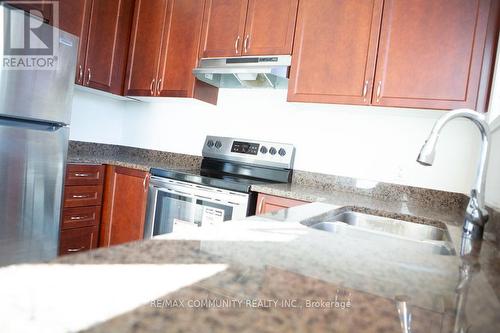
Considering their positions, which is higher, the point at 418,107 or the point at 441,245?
the point at 418,107

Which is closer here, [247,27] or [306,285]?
[306,285]

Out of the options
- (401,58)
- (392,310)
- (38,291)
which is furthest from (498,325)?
(401,58)

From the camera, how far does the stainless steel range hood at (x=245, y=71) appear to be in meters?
2.11

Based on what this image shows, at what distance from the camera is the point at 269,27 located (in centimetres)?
220

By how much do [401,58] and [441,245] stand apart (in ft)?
3.61

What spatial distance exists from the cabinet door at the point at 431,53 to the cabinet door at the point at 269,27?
0.58 metres

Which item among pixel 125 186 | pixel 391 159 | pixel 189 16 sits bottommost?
pixel 125 186

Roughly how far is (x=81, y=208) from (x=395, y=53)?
7.68ft

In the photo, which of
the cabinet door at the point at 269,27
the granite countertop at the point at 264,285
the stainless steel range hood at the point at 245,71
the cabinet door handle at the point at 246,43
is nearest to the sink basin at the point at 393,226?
the granite countertop at the point at 264,285

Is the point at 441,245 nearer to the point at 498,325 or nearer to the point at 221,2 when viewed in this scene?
the point at 498,325

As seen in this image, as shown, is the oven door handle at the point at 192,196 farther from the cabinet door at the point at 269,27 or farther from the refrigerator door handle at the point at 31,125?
the cabinet door at the point at 269,27

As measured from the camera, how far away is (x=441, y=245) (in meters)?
1.17

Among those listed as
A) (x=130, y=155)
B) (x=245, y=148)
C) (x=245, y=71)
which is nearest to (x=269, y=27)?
(x=245, y=71)

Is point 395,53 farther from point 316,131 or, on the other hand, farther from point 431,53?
point 316,131
